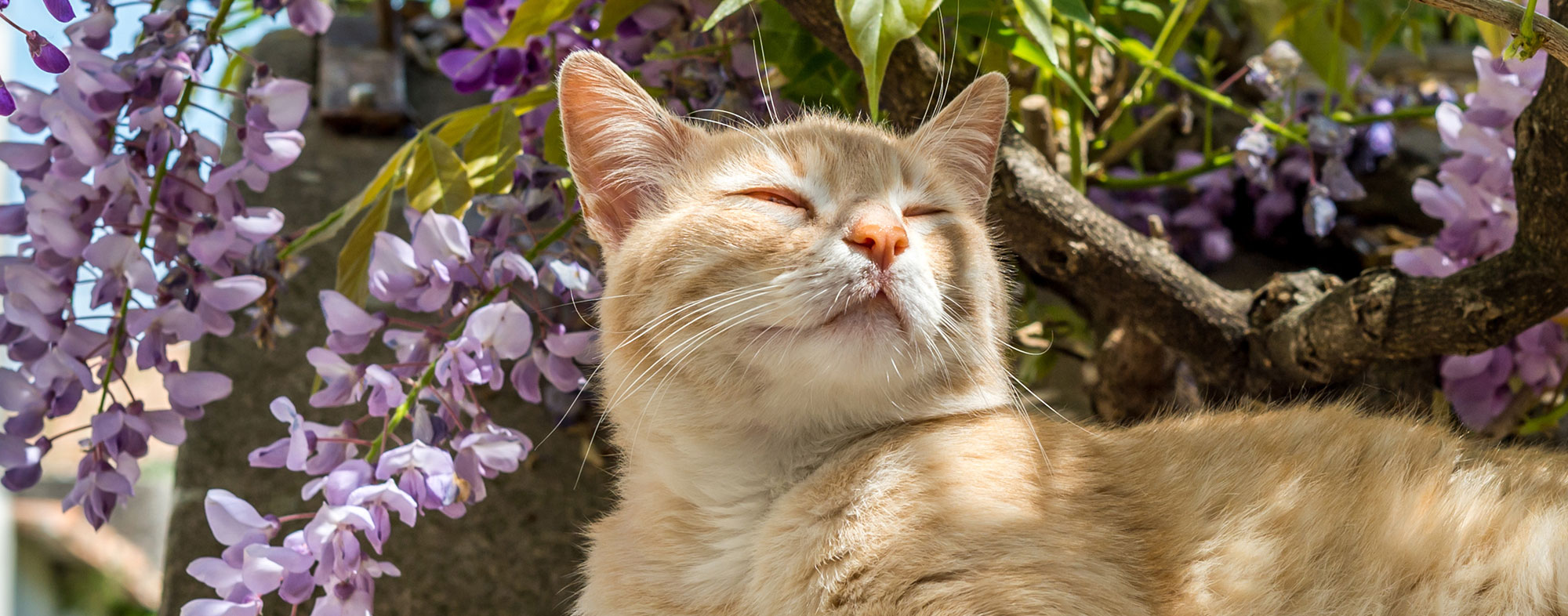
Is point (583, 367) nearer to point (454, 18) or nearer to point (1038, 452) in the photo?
point (1038, 452)

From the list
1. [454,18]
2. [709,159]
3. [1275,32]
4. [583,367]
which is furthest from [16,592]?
[1275,32]

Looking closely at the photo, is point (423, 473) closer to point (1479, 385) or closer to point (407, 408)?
point (407, 408)

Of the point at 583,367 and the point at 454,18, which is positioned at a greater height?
the point at 454,18

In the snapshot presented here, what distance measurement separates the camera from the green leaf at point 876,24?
1026 mm

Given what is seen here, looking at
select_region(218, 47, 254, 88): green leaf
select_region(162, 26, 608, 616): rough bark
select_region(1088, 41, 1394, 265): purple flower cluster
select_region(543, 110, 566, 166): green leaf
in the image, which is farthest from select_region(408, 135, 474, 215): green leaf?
select_region(1088, 41, 1394, 265): purple flower cluster

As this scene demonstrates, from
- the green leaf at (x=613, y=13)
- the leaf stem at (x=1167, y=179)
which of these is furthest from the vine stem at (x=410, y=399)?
the leaf stem at (x=1167, y=179)

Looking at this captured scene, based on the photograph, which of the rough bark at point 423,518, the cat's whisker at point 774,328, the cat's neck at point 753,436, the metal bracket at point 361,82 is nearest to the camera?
the cat's whisker at point 774,328

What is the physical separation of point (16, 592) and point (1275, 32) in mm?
5482

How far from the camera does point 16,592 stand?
461 cm

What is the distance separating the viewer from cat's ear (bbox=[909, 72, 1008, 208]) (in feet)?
4.20

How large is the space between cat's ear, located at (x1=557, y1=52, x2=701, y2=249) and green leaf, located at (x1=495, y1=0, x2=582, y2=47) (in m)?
0.23

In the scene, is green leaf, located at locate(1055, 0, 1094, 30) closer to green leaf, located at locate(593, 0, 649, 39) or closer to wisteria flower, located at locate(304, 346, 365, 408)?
green leaf, located at locate(593, 0, 649, 39)

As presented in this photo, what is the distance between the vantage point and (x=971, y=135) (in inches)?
51.6

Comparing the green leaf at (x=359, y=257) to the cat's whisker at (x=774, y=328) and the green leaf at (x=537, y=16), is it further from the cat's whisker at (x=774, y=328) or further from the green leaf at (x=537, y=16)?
the cat's whisker at (x=774, y=328)
